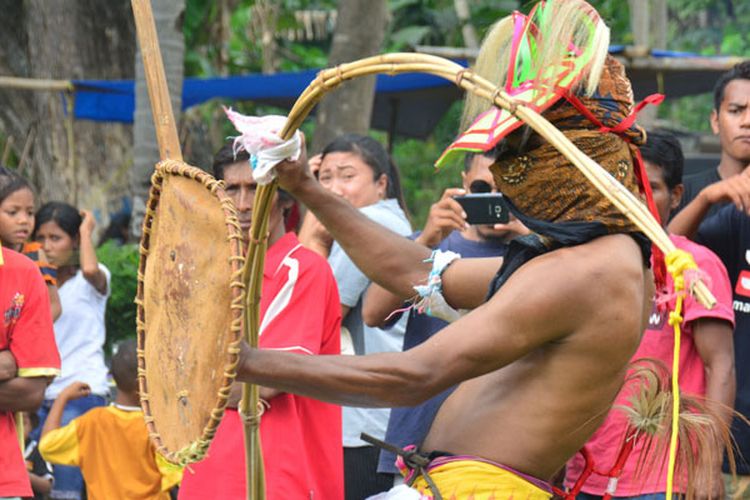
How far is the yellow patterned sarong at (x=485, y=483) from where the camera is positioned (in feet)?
10.1

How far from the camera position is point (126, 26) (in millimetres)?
11680

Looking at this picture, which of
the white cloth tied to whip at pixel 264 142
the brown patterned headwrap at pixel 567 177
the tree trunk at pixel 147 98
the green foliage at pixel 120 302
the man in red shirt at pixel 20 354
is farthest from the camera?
the green foliage at pixel 120 302

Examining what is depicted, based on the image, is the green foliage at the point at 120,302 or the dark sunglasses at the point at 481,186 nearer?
the dark sunglasses at the point at 481,186

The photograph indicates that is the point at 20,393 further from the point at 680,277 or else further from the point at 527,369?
the point at 680,277

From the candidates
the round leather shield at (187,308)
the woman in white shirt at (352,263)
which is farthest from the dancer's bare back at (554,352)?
the woman in white shirt at (352,263)

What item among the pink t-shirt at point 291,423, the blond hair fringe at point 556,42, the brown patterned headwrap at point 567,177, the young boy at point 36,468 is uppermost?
the blond hair fringe at point 556,42

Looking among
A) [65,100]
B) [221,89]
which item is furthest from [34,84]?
[221,89]

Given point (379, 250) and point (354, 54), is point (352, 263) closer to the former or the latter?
point (379, 250)

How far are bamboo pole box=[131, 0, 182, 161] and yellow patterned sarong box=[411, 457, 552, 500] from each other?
1183mm

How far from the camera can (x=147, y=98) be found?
8.64 m

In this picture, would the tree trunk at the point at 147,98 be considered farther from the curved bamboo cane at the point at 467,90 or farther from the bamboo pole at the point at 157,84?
the curved bamboo cane at the point at 467,90

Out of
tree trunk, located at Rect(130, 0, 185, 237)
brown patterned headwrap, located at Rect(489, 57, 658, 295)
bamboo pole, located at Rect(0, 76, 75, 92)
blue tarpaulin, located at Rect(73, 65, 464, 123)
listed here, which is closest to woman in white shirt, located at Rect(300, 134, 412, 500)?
brown patterned headwrap, located at Rect(489, 57, 658, 295)

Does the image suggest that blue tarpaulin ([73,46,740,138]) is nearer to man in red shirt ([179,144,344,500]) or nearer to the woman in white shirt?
the woman in white shirt

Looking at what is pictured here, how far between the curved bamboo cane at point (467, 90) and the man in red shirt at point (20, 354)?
5.05ft
